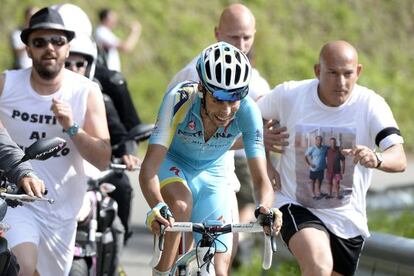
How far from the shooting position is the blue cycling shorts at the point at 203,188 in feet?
27.0

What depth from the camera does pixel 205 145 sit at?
8297mm

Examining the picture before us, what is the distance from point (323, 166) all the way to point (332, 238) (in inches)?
19.7

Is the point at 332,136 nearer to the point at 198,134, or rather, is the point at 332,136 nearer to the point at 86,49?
the point at 198,134

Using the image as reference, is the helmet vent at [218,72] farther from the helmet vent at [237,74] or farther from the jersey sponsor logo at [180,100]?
the jersey sponsor logo at [180,100]

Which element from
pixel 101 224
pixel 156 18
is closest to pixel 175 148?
pixel 101 224

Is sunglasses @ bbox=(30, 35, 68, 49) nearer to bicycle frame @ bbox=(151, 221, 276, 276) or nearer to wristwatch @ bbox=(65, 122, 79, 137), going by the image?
wristwatch @ bbox=(65, 122, 79, 137)

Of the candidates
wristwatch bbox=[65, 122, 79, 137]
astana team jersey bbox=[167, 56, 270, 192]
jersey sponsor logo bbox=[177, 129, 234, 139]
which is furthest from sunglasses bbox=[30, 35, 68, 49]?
jersey sponsor logo bbox=[177, 129, 234, 139]

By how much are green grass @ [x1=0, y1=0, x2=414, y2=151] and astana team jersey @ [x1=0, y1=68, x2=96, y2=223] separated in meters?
17.8

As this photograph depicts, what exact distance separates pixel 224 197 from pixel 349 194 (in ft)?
3.97

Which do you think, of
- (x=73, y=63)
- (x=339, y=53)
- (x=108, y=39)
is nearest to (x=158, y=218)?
(x=339, y=53)

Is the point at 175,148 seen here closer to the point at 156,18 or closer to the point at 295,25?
the point at 156,18

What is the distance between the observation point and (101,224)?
10156mm

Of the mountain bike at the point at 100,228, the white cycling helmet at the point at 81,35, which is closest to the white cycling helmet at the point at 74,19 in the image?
the white cycling helmet at the point at 81,35

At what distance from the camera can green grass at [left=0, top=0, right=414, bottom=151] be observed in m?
28.5
